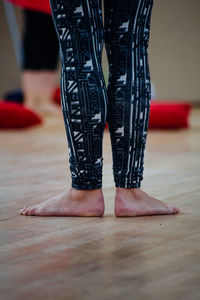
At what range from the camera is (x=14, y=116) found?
3.20 meters

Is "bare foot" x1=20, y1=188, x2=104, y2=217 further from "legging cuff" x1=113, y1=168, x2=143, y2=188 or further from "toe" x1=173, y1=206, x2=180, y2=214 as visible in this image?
"toe" x1=173, y1=206, x2=180, y2=214

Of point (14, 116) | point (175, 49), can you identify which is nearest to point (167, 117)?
point (14, 116)

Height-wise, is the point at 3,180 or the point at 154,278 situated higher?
the point at 154,278

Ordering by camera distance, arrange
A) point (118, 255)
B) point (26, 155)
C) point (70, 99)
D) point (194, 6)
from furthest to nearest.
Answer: point (194, 6) < point (26, 155) < point (70, 99) < point (118, 255)

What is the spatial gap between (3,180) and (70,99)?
565 millimetres

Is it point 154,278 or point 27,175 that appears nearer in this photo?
point 154,278

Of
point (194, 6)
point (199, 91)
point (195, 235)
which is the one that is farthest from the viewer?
point (199, 91)

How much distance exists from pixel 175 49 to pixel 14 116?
2568 millimetres

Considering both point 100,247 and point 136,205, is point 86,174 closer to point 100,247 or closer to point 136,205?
point 136,205

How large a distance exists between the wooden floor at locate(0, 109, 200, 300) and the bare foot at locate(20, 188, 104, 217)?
24mm

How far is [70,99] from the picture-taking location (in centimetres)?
115

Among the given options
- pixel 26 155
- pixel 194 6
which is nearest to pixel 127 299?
pixel 26 155

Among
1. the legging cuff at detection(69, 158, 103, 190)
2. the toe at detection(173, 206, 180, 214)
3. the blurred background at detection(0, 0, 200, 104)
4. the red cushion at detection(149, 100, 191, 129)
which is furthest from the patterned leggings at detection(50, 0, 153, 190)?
the blurred background at detection(0, 0, 200, 104)

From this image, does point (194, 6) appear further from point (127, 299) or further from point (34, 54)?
point (127, 299)
